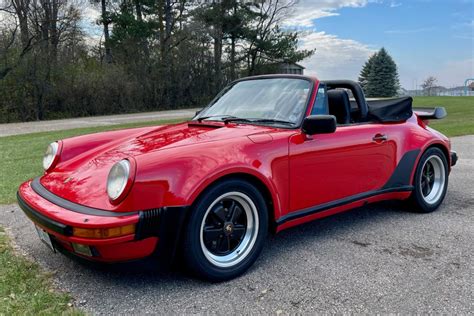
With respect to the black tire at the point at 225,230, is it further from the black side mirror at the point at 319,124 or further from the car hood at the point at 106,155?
the black side mirror at the point at 319,124

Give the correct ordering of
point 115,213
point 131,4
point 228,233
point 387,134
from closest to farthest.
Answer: point 115,213
point 228,233
point 387,134
point 131,4

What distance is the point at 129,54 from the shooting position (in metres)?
25.4

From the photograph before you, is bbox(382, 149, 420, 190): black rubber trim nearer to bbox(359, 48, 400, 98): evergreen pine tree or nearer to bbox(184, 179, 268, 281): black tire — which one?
bbox(184, 179, 268, 281): black tire

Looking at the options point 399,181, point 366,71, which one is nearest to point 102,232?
point 399,181

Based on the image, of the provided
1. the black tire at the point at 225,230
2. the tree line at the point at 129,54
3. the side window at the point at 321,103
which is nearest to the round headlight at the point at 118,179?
the black tire at the point at 225,230

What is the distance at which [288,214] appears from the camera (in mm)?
3141

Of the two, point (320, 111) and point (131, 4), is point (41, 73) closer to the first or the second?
point (131, 4)

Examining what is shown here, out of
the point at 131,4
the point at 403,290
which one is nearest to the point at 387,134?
the point at 403,290

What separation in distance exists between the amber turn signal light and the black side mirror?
5.00ft

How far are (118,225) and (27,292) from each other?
34.2 inches

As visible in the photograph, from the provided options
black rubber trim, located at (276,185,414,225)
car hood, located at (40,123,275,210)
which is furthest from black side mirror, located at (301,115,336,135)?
black rubber trim, located at (276,185,414,225)

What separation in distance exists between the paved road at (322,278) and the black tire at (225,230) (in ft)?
0.39

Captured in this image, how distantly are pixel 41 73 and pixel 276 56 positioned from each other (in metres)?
19.1

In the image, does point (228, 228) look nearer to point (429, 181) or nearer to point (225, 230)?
point (225, 230)
